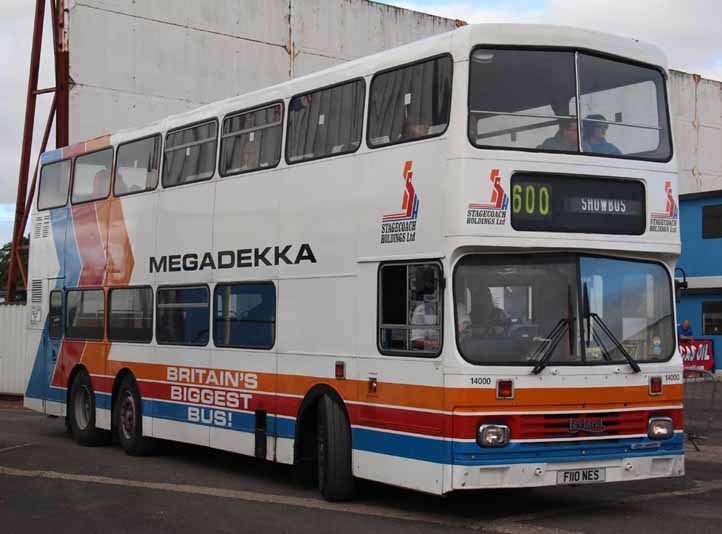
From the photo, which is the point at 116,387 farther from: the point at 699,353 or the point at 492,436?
the point at 699,353

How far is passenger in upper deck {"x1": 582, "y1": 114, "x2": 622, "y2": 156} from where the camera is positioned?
1136cm

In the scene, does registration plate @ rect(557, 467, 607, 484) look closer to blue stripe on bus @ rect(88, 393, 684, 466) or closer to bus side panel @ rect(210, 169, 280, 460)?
blue stripe on bus @ rect(88, 393, 684, 466)

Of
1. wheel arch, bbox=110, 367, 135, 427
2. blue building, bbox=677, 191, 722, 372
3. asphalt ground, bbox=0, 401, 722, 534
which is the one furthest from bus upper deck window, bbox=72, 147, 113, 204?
blue building, bbox=677, 191, 722, 372

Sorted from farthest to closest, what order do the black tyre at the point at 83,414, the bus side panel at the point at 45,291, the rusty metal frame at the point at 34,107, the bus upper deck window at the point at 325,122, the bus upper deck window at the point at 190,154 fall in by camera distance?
the rusty metal frame at the point at 34,107 < the bus side panel at the point at 45,291 < the black tyre at the point at 83,414 < the bus upper deck window at the point at 190,154 < the bus upper deck window at the point at 325,122

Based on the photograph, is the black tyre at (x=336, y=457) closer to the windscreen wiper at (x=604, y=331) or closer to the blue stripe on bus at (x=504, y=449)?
the blue stripe on bus at (x=504, y=449)

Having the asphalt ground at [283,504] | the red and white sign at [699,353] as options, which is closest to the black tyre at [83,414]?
the asphalt ground at [283,504]

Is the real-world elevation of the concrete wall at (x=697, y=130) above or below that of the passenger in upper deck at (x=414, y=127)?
above

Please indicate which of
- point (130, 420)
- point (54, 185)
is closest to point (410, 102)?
point (130, 420)

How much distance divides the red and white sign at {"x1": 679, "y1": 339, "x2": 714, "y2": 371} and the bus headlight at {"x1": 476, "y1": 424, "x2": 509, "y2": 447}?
23582 millimetres

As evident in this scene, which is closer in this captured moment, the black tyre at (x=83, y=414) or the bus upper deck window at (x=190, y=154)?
the bus upper deck window at (x=190, y=154)

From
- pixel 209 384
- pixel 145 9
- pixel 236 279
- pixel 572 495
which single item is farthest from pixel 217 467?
pixel 145 9

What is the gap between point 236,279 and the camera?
14.6 m

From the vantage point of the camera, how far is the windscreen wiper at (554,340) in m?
10.9

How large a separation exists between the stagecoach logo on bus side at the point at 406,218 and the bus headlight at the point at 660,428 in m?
2.90
